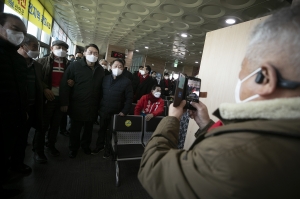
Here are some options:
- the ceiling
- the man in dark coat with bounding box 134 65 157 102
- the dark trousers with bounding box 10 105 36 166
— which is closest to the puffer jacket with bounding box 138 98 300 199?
the dark trousers with bounding box 10 105 36 166

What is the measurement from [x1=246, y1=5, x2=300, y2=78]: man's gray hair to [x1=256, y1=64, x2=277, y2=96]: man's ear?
22 millimetres

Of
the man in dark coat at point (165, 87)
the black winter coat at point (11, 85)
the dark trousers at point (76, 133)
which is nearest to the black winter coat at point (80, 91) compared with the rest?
the dark trousers at point (76, 133)

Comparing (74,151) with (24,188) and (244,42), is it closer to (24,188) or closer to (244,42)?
(24,188)

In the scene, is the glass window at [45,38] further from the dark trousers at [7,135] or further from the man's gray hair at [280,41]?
the man's gray hair at [280,41]

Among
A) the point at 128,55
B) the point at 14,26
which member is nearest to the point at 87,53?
the point at 14,26

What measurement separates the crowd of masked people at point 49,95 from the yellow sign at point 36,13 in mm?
3362

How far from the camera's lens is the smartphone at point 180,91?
95cm

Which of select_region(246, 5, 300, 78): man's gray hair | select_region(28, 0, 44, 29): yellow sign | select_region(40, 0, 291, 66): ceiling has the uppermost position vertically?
select_region(40, 0, 291, 66): ceiling

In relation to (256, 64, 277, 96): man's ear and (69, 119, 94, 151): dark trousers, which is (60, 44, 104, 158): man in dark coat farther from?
(256, 64, 277, 96): man's ear

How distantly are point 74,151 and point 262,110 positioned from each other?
2896 mm

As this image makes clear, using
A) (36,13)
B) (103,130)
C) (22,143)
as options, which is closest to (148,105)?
(103,130)

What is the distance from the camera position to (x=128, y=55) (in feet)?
49.3

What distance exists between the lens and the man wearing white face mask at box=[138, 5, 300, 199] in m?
0.41

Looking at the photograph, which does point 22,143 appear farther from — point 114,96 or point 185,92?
point 185,92
